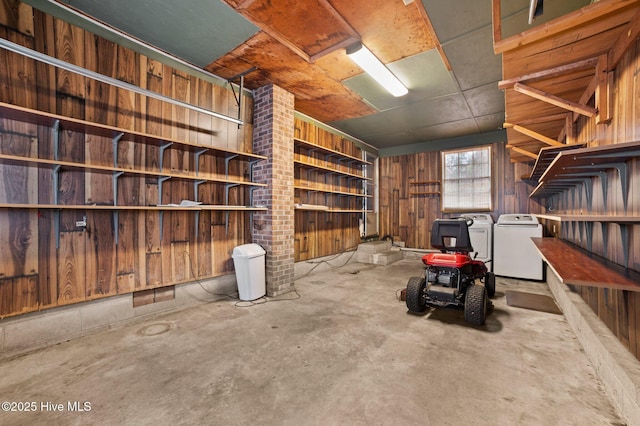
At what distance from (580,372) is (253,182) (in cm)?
397

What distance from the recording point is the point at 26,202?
2309 mm

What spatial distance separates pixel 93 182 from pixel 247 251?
182 cm

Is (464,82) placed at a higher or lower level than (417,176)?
higher

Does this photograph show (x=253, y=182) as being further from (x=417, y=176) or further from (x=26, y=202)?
(x=417, y=176)

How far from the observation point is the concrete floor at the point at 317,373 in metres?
1.58

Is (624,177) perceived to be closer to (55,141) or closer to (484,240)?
(484,240)

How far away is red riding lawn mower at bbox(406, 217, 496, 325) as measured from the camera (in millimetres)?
2768

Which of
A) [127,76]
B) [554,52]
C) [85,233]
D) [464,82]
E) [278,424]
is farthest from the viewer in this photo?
[464,82]

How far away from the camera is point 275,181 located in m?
3.96

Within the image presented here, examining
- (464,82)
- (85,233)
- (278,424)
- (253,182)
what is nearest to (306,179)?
(253,182)

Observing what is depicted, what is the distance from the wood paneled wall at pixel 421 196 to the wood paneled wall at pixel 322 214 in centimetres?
121

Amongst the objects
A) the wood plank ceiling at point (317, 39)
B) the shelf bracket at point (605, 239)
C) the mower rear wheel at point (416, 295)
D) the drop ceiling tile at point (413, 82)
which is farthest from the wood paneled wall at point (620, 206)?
the drop ceiling tile at point (413, 82)

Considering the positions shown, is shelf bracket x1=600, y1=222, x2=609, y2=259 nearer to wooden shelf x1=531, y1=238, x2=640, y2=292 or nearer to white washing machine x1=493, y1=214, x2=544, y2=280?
wooden shelf x1=531, y1=238, x2=640, y2=292

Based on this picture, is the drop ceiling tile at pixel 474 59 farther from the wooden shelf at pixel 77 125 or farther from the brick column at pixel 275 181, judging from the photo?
the wooden shelf at pixel 77 125
